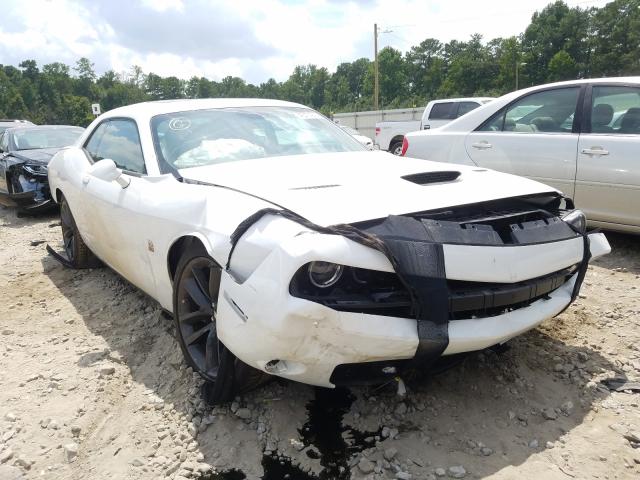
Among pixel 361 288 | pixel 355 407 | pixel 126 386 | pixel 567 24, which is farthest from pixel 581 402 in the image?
pixel 567 24

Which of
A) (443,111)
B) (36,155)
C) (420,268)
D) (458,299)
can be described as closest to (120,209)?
(420,268)

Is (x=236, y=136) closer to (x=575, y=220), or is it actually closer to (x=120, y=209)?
(x=120, y=209)

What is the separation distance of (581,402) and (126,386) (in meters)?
2.33

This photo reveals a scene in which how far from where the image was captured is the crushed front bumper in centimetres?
185

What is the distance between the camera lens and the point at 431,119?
1437 cm

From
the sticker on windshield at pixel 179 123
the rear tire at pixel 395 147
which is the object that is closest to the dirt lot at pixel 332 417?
the sticker on windshield at pixel 179 123

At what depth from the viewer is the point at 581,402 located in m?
2.41

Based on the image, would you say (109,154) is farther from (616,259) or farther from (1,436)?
(616,259)

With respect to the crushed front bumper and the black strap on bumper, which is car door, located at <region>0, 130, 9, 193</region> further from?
the black strap on bumper

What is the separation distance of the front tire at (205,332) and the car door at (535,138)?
344 cm

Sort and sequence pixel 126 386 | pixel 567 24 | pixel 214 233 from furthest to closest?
pixel 567 24 < pixel 126 386 < pixel 214 233

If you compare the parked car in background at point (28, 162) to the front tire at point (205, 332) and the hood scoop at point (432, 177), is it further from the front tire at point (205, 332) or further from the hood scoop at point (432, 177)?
the hood scoop at point (432, 177)

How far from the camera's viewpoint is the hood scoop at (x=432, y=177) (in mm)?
2592

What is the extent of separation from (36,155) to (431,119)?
10080mm
